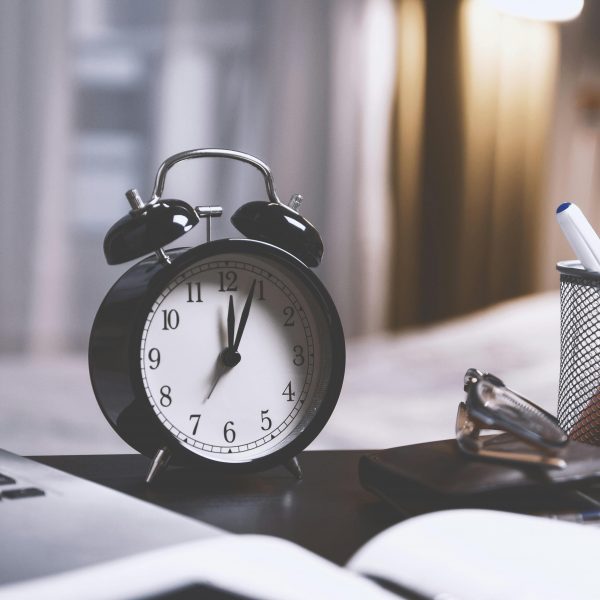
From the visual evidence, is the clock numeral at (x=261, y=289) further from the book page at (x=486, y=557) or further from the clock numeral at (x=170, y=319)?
the book page at (x=486, y=557)

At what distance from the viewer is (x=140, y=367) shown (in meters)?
0.62

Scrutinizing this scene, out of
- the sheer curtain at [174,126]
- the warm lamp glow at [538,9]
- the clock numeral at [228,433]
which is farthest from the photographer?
the warm lamp glow at [538,9]

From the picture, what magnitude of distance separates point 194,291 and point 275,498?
6.3 inches

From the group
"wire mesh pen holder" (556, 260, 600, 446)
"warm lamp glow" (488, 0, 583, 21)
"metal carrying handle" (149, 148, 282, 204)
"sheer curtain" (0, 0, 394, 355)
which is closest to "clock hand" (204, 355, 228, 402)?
"metal carrying handle" (149, 148, 282, 204)

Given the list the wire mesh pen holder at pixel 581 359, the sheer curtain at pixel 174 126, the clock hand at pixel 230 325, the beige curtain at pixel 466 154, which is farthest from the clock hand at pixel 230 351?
the beige curtain at pixel 466 154

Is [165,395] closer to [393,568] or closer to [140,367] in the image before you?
[140,367]

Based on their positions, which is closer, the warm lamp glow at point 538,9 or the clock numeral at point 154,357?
the clock numeral at point 154,357

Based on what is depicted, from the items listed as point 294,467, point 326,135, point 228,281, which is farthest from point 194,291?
point 326,135

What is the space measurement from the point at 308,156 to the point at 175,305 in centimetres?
292

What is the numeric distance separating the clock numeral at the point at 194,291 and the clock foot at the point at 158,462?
0.36 feet

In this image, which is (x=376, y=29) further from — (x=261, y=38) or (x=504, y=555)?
(x=504, y=555)

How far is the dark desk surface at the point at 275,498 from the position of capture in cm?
55

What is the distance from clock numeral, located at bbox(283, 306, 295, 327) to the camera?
26.3 inches

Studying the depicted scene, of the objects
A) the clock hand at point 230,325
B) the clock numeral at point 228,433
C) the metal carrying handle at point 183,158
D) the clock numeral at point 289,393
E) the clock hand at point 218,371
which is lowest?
the clock numeral at point 228,433
